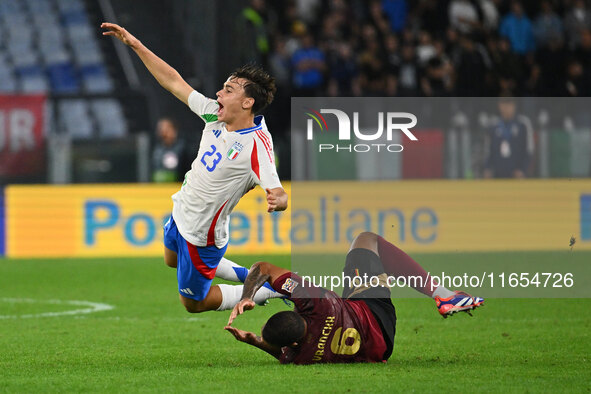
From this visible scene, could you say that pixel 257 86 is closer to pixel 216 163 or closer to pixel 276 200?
pixel 216 163

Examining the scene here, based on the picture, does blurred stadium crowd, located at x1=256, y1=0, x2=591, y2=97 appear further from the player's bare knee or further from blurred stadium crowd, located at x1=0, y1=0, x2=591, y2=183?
the player's bare knee

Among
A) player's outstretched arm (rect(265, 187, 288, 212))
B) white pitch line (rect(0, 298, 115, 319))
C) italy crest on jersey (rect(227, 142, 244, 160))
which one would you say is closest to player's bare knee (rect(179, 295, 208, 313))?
italy crest on jersey (rect(227, 142, 244, 160))

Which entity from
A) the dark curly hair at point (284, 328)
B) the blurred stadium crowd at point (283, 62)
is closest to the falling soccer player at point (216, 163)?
the dark curly hair at point (284, 328)

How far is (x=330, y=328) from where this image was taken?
659 centimetres

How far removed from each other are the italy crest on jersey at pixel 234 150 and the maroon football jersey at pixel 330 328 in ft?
3.06

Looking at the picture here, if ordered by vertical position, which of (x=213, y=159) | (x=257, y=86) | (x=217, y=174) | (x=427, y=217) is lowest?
(x=427, y=217)

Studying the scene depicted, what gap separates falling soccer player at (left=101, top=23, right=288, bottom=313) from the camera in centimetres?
711

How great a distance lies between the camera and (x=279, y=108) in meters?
15.7

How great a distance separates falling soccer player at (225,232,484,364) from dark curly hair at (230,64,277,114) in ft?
3.88

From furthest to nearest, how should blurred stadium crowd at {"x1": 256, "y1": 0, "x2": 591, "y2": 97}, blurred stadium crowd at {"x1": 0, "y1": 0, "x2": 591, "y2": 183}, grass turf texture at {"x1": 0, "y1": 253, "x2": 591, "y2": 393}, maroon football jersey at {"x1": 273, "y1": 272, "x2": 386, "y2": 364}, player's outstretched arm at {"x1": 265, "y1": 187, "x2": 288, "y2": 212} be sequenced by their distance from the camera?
blurred stadium crowd at {"x1": 256, "y1": 0, "x2": 591, "y2": 97} < blurred stadium crowd at {"x1": 0, "y1": 0, "x2": 591, "y2": 183} < maroon football jersey at {"x1": 273, "y1": 272, "x2": 386, "y2": 364} < player's outstretched arm at {"x1": 265, "y1": 187, "x2": 288, "y2": 212} < grass turf texture at {"x1": 0, "y1": 253, "x2": 591, "y2": 393}

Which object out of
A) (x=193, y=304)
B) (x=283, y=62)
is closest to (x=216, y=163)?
(x=193, y=304)

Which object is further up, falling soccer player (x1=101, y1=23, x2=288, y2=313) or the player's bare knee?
falling soccer player (x1=101, y1=23, x2=288, y2=313)

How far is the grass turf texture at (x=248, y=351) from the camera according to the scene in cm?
613

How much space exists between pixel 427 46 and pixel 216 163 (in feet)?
39.8
